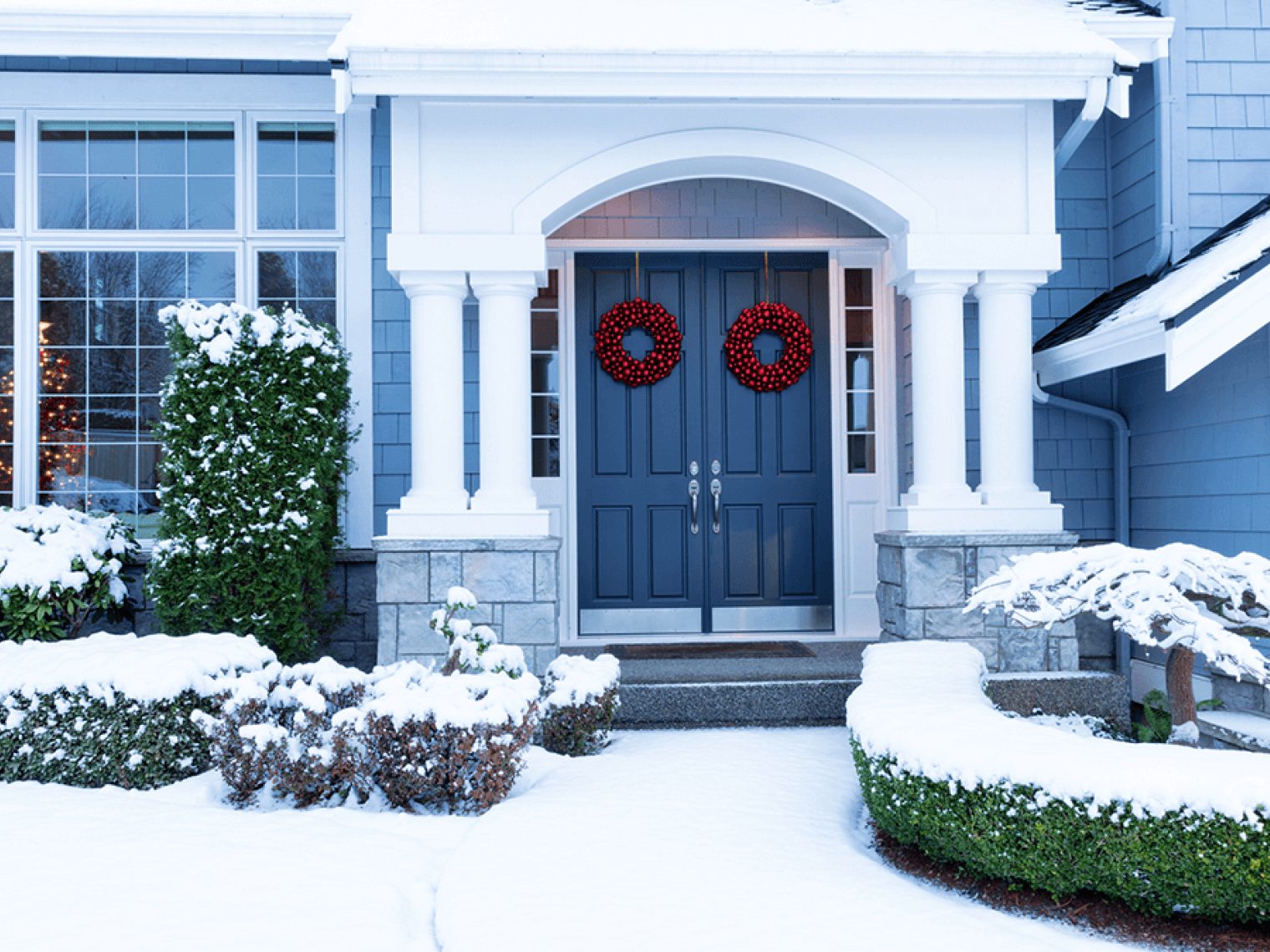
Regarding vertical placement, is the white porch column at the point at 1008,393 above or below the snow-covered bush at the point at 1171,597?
above

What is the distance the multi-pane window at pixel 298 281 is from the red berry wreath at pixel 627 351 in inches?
63.5

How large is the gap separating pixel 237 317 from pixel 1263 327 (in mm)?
4810

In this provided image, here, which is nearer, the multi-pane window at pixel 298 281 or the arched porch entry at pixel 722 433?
the multi-pane window at pixel 298 281

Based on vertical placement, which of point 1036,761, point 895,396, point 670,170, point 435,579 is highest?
point 670,170

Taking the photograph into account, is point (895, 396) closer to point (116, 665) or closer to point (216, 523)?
point (216, 523)

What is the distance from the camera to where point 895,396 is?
6605 mm

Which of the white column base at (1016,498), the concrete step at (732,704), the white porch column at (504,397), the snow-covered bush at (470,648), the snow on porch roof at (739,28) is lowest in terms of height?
the concrete step at (732,704)

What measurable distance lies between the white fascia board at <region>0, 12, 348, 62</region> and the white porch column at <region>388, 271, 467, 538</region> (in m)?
1.60

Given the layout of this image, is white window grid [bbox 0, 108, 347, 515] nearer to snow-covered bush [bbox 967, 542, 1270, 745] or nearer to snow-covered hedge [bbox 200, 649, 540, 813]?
snow-covered hedge [bbox 200, 649, 540, 813]

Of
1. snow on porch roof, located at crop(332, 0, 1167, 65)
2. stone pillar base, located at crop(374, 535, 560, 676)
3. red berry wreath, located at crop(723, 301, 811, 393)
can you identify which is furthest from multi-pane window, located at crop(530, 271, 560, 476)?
snow on porch roof, located at crop(332, 0, 1167, 65)

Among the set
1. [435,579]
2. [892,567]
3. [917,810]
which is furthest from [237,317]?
[917,810]

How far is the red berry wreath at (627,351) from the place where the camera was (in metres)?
Answer: 6.61

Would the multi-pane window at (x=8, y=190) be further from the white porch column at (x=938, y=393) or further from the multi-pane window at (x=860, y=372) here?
the white porch column at (x=938, y=393)

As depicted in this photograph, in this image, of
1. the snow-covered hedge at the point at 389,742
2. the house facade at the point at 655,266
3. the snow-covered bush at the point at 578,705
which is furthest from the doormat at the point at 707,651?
the snow-covered hedge at the point at 389,742
